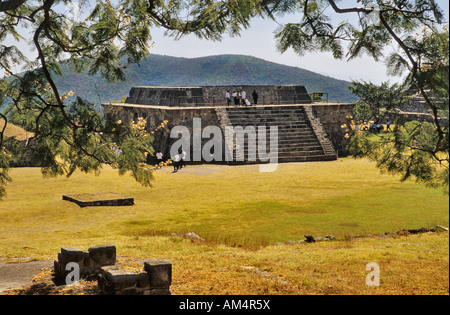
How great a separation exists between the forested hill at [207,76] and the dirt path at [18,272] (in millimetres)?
83622

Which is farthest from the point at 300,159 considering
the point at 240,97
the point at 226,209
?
the point at 226,209

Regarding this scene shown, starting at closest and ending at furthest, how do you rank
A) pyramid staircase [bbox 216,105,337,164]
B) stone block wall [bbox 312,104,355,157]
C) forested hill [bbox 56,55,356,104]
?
pyramid staircase [bbox 216,105,337,164], stone block wall [bbox 312,104,355,157], forested hill [bbox 56,55,356,104]

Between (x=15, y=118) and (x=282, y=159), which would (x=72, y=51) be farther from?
(x=282, y=159)

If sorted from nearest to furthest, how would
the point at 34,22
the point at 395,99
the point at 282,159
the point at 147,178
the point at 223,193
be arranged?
the point at 147,178 < the point at 34,22 < the point at 223,193 < the point at 282,159 < the point at 395,99

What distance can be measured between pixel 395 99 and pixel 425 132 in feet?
64.2

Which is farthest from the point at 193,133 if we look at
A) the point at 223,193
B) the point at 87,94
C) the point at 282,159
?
the point at 87,94

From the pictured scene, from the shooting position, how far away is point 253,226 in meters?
9.20

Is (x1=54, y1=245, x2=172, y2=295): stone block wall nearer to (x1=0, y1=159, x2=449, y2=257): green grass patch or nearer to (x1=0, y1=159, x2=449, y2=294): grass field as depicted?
(x1=0, y1=159, x2=449, y2=294): grass field

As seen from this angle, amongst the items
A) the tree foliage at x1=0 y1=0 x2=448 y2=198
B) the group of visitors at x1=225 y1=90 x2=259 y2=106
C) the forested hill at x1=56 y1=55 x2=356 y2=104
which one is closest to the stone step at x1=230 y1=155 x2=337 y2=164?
the group of visitors at x1=225 y1=90 x2=259 y2=106

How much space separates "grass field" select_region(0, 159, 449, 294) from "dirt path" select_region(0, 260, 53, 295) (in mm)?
356

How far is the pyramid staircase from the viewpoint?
18234 millimetres

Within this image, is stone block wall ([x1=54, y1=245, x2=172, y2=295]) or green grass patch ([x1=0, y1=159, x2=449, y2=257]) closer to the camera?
stone block wall ([x1=54, y1=245, x2=172, y2=295])

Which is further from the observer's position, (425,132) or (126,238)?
(126,238)

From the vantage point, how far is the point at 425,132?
616cm
